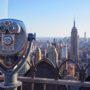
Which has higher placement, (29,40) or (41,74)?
(29,40)

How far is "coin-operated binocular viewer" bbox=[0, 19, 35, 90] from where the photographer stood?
2371 mm

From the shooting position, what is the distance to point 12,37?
7.80 feet

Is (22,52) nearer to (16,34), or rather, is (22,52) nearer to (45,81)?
(16,34)

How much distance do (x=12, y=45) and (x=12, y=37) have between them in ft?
0.25

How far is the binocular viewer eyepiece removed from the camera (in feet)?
7.77

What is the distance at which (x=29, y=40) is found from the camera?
2467 mm

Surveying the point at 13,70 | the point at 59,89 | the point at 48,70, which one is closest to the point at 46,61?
the point at 48,70

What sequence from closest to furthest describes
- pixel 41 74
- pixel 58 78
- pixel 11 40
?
pixel 11 40, pixel 58 78, pixel 41 74

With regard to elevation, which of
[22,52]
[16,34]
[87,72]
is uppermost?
[16,34]

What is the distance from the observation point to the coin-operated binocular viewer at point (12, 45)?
237 centimetres

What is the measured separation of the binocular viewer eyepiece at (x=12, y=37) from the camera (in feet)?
7.77

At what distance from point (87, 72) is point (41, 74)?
0.58 meters

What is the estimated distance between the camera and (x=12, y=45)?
2.38m

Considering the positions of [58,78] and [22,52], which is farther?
[58,78]
